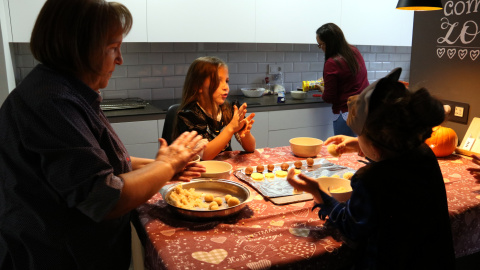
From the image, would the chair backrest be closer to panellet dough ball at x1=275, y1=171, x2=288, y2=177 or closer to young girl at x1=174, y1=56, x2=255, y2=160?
young girl at x1=174, y1=56, x2=255, y2=160

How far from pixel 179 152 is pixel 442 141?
1406 mm

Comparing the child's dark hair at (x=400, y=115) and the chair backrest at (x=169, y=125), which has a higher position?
the child's dark hair at (x=400, y=115)

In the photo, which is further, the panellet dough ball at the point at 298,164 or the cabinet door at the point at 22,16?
the cabinet door at the point at 22,16

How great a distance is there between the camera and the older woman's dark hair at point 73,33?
3.31ft

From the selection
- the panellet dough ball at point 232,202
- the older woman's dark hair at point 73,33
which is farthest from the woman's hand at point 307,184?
the older woman's dark hair at point 73,33

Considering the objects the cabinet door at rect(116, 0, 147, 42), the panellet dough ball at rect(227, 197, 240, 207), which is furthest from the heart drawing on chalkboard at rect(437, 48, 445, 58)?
the cabinet door at rect(116, 0, 147, 42)

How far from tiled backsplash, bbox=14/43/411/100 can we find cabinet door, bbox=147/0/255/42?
40 centimetres

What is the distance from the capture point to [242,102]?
3.46 meters

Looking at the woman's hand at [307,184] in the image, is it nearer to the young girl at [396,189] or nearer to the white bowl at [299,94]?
the young girl at [396,189]

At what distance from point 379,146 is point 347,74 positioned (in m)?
2.23

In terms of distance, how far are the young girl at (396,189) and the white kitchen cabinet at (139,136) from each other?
2.08 meters

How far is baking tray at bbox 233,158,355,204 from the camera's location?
1.48 meters

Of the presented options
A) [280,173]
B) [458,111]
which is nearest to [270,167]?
[280,173]

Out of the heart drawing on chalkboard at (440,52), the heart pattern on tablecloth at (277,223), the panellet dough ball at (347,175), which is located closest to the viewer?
the heart pattern on tablecloth at (277,223)
